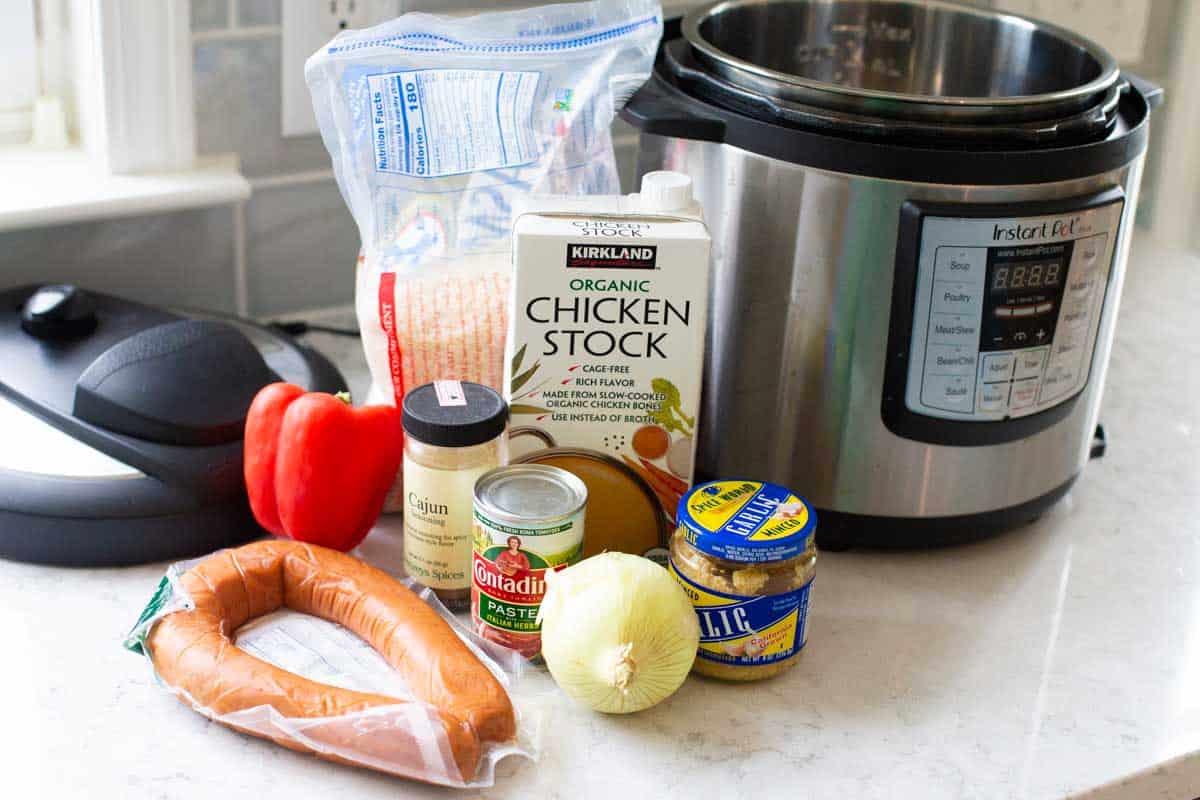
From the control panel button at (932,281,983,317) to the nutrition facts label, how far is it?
0.29 meters

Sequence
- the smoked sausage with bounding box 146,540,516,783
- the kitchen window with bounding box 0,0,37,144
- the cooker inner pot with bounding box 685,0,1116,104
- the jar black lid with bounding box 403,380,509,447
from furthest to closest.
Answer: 1. the kitchen window with bounding box 0,0,37,144
2. the cooker inner pot with bounding box 685,0,1116,104
3. the jar black lid with bounding box 403,380,509,447
4. the smoked sausage with bounding box 146,540,516,783

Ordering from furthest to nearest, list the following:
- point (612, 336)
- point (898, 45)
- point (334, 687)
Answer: point (898, 45), point (612, 336), point (334, 687)

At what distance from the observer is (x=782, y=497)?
86 centimetres

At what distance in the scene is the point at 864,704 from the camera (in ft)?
2.73

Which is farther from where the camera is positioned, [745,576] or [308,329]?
[308,329]

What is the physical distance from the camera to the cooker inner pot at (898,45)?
3.45 ft

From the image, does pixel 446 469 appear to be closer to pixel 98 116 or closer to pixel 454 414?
pixel 454 414

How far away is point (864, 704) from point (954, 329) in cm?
24

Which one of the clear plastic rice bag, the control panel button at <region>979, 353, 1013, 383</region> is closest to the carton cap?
the clear plastic rice bag

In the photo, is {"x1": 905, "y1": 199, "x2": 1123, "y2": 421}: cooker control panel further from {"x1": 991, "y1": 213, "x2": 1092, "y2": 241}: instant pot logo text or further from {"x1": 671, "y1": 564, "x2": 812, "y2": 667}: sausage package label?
{"x1": 671, "y1": 564, "x2": 812, "y2": 667}: sausage package label

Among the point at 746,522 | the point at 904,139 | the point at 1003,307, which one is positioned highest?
the point at 904,139

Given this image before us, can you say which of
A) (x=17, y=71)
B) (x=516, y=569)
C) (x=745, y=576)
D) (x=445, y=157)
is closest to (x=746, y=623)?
(x=745, y=576)

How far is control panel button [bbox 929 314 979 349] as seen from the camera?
0.88 metres

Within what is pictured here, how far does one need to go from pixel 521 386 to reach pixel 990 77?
477 millimetres
